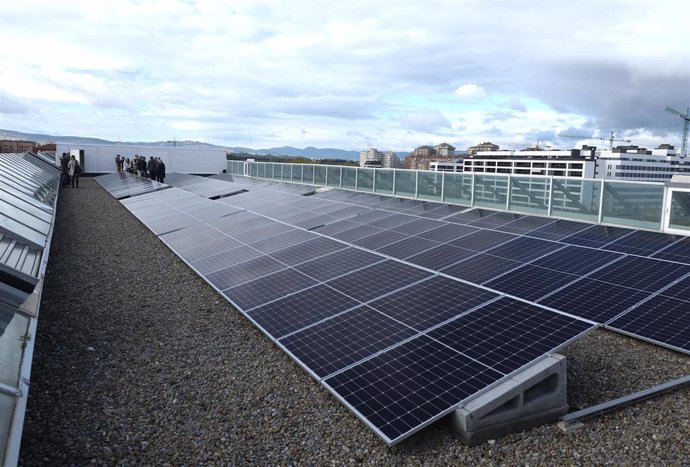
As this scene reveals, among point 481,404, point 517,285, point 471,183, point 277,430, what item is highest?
point 471,183

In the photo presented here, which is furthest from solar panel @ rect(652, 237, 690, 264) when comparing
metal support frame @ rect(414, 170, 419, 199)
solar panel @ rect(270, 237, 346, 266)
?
metal support frame @ rect(414, 170, 419, 199)

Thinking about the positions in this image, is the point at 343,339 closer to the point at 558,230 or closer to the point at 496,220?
the point at 558,230

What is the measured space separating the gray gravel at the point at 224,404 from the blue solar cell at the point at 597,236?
10.3ft

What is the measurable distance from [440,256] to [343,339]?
446 cm

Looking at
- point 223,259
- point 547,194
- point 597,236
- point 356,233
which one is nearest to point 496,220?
point 547,194

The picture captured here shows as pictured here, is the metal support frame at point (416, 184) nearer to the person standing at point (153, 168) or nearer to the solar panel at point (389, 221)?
the solar panel at point (389, 221)

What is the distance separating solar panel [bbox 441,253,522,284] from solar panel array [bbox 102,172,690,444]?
40mm

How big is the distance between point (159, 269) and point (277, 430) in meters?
9.50

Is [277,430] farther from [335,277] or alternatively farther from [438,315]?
[335,277]

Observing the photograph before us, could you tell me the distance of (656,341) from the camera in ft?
25.5

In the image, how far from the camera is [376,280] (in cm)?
1020

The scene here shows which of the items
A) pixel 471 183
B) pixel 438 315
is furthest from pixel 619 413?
pixel 471 183

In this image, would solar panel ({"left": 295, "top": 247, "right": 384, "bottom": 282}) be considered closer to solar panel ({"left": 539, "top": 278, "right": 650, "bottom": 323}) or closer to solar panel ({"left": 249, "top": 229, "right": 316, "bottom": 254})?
solar panel ({"left": 249, "top": 229, "right": 316, "bottom": 254})

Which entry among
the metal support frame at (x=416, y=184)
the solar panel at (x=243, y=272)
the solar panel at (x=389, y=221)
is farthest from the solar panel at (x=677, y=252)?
the metal support frame at (x=416, y=184)
